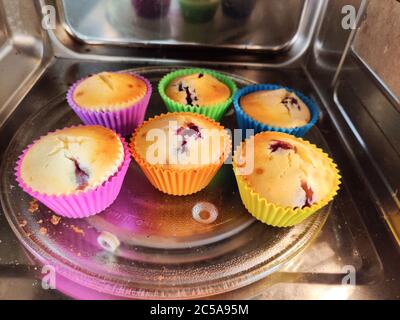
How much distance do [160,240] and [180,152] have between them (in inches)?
7.5

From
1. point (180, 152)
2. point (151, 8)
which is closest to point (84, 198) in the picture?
point (180, 152)

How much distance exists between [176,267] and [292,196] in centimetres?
27

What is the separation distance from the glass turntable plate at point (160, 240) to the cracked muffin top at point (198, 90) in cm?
23

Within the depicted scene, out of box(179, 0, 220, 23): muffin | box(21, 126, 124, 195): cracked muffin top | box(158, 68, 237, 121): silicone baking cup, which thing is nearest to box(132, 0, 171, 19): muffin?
box(179, 0, 220, 23): muffin

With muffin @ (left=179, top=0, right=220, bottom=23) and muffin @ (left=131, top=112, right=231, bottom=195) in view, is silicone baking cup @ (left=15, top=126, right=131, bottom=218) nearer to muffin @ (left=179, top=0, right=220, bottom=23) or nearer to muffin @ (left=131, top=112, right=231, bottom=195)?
muffin @ (left=131, top=112, right=231, bottom=195)

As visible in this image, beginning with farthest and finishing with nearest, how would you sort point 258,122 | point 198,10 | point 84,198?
point 198,10, point 258,122, point 84,198

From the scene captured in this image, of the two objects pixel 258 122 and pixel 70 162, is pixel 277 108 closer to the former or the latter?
pixel 258 122

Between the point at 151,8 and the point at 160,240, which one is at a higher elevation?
the point at 151,8

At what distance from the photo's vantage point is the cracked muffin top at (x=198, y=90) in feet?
3.22

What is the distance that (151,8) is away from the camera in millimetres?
1158

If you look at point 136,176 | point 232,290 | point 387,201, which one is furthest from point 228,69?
point 232,290

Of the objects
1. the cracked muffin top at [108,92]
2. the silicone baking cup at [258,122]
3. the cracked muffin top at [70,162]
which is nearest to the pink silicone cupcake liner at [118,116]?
the cracked muffin top at [108,92]

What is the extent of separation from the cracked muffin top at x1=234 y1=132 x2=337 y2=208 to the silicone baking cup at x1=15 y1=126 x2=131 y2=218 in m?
0.26

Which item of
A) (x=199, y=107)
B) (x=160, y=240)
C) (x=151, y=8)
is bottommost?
(x=160, y=240)
